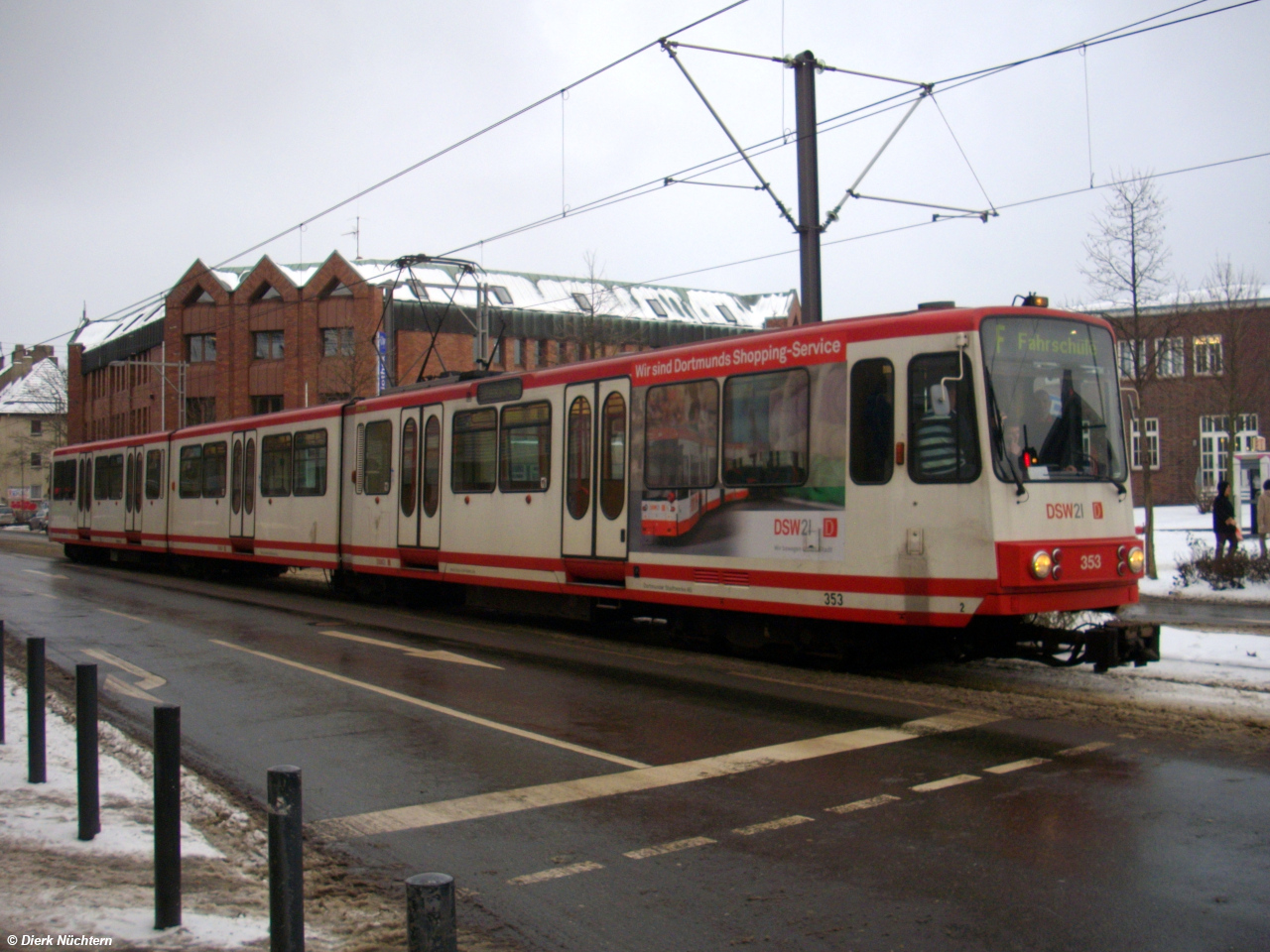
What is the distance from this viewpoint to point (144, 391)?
224 feet

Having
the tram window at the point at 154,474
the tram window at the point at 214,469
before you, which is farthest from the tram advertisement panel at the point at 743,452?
the tram window at the point at 154,474

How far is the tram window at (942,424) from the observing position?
9273 mm

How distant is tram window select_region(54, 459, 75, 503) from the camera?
3058 centimetres

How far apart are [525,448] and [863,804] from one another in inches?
340

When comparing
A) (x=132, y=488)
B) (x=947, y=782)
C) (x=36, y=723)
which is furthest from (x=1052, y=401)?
(x=132, y=488)

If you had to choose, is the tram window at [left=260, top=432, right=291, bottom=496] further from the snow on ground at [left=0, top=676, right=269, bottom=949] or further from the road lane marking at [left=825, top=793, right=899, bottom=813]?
the road lane marking at [left=825, top=793, right=899, bottom=813]

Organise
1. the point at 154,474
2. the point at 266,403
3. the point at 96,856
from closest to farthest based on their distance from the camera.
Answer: the point at 96,856, the point at 154,474, the point at 266,403

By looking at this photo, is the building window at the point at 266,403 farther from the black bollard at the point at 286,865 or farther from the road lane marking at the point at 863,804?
the black bollard at the point at 286,865

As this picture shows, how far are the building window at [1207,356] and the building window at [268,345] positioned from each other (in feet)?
150

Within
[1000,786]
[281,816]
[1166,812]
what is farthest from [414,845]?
[1166,812]

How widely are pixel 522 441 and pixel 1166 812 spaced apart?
374 inches

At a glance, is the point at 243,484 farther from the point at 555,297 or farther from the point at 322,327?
the point at 555,297

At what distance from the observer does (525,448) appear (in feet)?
46.1

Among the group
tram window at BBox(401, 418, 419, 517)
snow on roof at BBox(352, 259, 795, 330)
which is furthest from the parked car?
tram window at BBox(401, 418, 419, 517)
